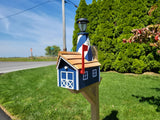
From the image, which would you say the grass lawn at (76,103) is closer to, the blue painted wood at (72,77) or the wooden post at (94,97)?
the wooden post at (94,97)

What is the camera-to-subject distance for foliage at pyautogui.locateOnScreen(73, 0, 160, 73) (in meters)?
8.38

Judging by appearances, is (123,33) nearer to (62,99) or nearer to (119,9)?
(119,9)

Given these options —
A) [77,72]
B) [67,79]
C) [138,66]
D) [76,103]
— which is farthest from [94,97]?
[138,66]

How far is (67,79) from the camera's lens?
1.79 meters

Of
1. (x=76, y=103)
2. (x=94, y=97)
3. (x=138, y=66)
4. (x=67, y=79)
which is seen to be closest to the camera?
(x=67, y=79)

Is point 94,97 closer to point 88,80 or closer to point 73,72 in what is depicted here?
point 88,80

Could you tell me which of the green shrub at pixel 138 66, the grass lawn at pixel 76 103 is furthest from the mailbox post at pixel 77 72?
the green shrub at pixel 138 66

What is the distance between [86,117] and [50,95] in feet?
7.79

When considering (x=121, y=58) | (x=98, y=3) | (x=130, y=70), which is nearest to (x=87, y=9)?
(x=98, y=3)

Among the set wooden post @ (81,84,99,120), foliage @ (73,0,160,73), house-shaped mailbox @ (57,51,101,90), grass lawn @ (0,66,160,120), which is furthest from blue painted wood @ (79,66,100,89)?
foliage @ (73,0,160,73)

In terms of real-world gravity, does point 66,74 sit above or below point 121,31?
below

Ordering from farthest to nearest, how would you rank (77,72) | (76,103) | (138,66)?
(138,66) → (76,103) → (77,72)

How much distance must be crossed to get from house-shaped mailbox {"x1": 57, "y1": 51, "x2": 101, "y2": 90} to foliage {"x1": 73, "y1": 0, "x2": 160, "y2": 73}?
25.4 ft

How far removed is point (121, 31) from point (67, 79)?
9052 millimetres
